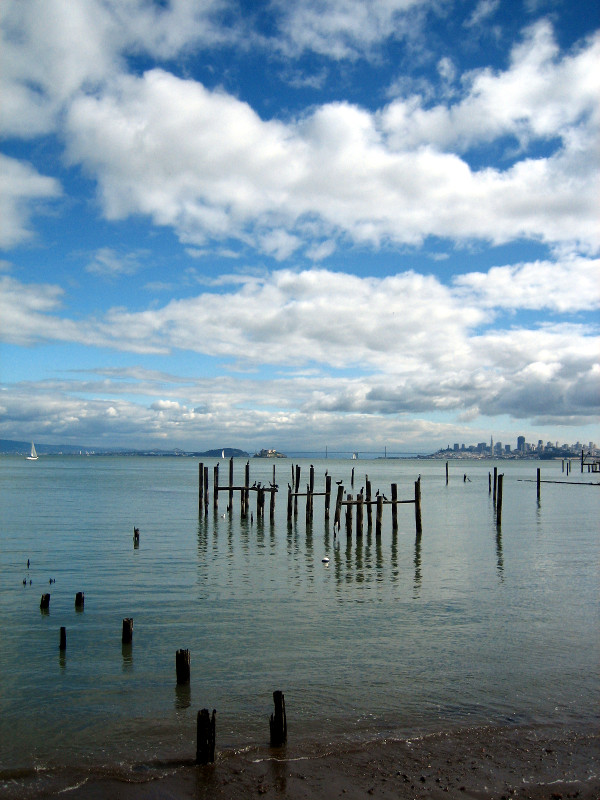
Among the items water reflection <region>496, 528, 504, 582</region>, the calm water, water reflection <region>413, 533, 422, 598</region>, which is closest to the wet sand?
the calm water

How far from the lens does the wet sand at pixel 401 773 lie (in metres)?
7.64

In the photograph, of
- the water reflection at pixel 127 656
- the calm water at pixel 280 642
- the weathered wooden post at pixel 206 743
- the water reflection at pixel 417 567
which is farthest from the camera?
the water reflection at pixel 417 567

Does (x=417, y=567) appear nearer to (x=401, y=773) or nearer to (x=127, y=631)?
(x=127, y=631)

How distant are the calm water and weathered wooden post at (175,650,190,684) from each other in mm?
240

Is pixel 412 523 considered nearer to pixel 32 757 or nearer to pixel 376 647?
pixel 376 647

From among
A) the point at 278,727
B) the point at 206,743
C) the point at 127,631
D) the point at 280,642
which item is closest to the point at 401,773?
the point at 278,727

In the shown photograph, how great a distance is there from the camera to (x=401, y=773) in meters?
8.09

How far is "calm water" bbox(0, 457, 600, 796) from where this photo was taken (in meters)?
9.42

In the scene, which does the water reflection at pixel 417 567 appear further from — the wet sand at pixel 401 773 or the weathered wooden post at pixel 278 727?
the weathered wooden post at pixel 278 727

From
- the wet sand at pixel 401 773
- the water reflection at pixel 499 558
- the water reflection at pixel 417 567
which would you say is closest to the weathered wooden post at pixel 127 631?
the wet sand at pixel 401 773

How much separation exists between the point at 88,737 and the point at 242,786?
276 cm

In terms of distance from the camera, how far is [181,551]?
24.4 metres

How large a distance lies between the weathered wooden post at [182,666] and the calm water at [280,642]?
9.5 inches

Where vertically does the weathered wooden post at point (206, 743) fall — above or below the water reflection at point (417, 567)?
above
